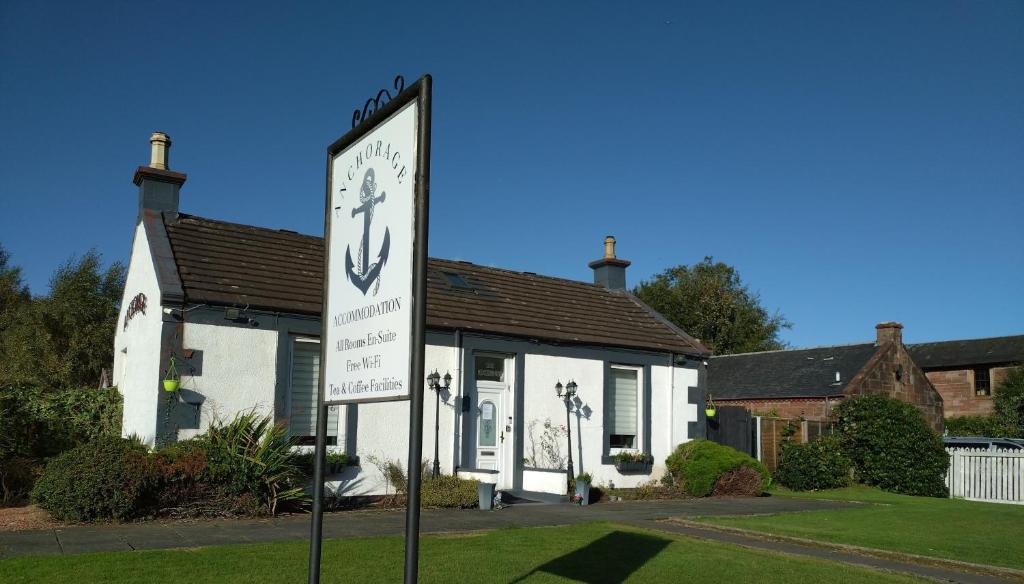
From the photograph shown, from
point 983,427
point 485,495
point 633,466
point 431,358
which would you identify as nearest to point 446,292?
point 431,358

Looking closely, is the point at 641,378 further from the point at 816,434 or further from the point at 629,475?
the point at 816,434

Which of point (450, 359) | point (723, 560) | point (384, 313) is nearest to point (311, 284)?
point (450, 359)

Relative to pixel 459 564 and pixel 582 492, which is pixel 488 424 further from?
pixel 459 564

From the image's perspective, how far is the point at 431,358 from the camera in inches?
598

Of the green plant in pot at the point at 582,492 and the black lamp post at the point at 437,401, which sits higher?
the black lamp post at the point at 437,401

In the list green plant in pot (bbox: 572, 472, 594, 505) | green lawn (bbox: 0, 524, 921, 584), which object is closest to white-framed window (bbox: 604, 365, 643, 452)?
green plant in pot (bbox: 572, 472, 594, 505)

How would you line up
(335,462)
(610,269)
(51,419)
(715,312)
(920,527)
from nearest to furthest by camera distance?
(920,527)
(335,462)
(51,419)
(610,269)
(715,312)

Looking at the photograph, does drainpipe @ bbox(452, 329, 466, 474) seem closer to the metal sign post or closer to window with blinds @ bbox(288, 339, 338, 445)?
window with blinds @ bbox(288, 339, 338, 445)

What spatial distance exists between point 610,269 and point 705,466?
640cm

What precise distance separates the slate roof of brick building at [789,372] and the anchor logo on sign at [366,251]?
22.5 m

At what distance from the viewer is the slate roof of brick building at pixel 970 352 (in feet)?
121

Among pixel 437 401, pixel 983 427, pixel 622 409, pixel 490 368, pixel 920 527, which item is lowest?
pixel 920 527

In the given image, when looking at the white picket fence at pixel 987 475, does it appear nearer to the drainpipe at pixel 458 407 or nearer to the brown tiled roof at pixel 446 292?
the brown tiled roof at pixel 446 292

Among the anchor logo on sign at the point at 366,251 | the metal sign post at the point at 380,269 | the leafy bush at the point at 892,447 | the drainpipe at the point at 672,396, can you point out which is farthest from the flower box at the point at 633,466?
the anchor logo on sign at the point at 366,251
